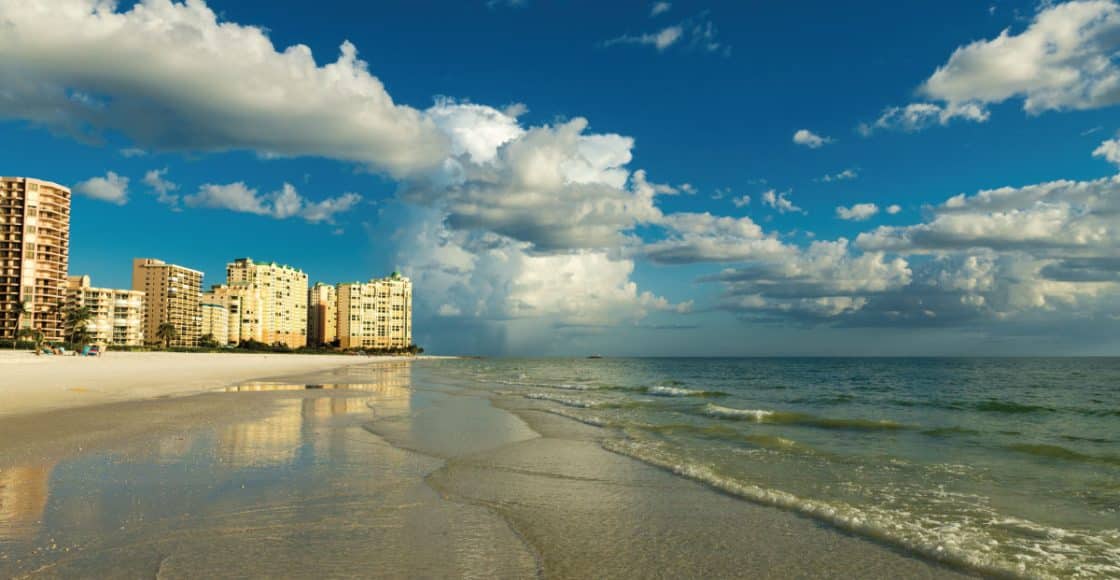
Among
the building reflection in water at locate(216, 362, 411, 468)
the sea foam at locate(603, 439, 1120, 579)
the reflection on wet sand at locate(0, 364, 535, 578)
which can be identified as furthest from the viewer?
the building reflection in water at locate(216, 362, 411, 468)

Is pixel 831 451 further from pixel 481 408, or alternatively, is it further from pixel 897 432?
pixel 481 408

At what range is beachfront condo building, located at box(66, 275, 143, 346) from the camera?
16250 centimetres

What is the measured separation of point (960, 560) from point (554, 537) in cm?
473

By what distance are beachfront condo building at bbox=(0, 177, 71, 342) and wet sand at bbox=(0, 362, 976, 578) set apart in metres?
144

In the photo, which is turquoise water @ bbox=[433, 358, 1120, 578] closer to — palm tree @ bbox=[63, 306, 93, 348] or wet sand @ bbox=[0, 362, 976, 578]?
wet sand @ bbox=[0, 362, 976, 578]

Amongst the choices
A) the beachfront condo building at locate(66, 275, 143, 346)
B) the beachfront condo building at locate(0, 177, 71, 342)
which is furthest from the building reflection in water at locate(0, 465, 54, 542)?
the beachfront condo building at locate(66, 275, 143, 346)

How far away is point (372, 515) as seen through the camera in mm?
8555

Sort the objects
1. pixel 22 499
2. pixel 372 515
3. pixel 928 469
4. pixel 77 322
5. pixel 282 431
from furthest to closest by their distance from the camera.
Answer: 1. pixel 77 322
2. pixel 282 431
3. pixel 928 469
4. pixel 22 499
5. pixel 372 515

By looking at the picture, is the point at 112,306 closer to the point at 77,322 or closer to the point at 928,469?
the point at 77,322

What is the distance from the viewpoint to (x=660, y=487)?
1102 centimetres

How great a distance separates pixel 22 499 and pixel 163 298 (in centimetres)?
21933

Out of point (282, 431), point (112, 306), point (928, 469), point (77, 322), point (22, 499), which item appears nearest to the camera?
point (22, 499)

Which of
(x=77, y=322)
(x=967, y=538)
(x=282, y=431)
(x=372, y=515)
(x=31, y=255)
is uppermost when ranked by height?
(x=31, y=255)

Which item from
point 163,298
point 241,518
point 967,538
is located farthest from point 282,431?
point 163,298
